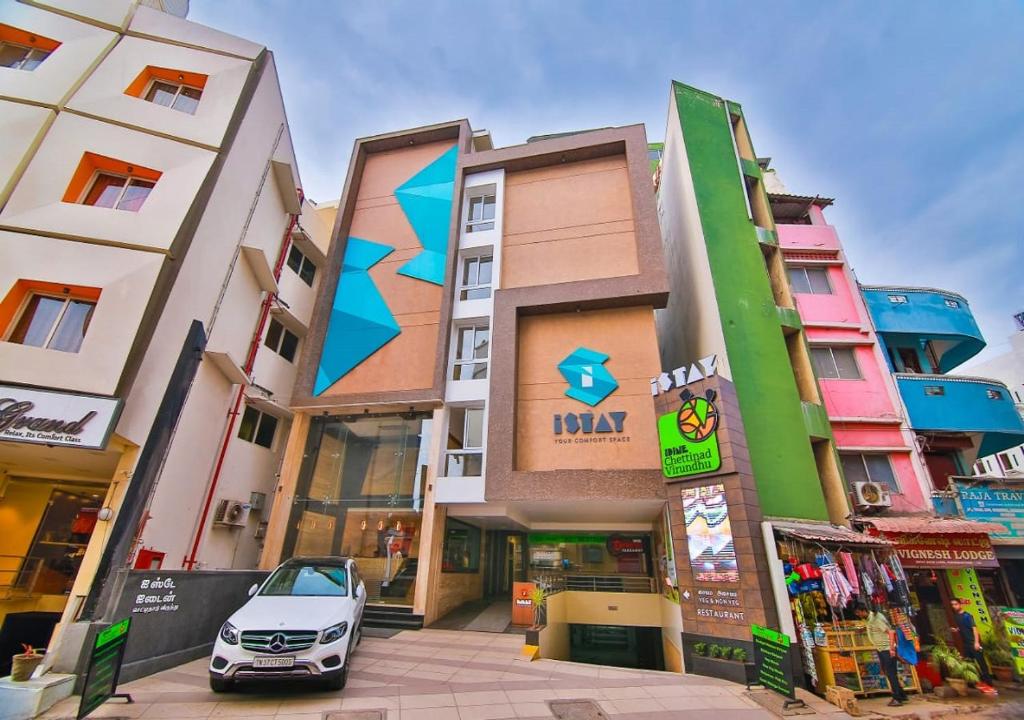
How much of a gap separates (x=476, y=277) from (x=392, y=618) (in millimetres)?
12444

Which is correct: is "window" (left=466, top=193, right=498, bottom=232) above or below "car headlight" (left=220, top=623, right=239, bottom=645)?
above

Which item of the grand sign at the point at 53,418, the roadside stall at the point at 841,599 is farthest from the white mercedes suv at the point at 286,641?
the roadside stall at the point at 841,599

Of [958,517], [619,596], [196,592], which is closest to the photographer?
[196,592]

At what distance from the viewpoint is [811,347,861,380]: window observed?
50.8 ft

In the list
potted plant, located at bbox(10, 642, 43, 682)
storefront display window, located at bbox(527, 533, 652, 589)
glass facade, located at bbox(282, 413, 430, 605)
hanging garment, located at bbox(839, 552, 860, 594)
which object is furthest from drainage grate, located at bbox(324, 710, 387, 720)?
hanging garment, located at bbox(839, 552, 860, 594)

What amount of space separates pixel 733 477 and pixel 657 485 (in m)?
2.57

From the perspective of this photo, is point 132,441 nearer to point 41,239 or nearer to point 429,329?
point 41,239

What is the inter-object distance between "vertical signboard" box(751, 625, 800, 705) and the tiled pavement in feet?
1.90

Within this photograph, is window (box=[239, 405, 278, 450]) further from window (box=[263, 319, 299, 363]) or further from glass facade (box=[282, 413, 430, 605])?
window (box=[263, 319, 299, 363])

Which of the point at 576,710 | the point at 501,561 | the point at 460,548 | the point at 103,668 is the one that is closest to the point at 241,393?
the point at 460,548

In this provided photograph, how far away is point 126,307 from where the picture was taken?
9633 mm

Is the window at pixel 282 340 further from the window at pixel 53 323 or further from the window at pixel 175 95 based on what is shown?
the window at pixel 175 95

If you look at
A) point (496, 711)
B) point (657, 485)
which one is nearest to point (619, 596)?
point (657, 485)

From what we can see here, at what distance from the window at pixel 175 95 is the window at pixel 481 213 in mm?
9814
